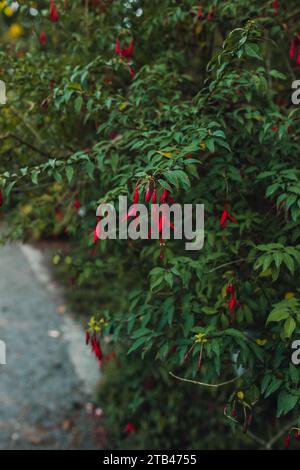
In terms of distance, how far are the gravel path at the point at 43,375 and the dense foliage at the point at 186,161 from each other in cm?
155

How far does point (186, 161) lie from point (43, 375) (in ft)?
10.4

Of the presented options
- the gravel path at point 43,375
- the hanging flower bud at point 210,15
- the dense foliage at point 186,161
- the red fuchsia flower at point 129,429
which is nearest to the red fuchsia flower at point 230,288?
the dense foliage at point 186,161

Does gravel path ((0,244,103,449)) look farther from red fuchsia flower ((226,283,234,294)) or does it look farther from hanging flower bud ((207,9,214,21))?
hanging flower bud ((207,9,214,21))

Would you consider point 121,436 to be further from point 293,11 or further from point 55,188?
point 293,11

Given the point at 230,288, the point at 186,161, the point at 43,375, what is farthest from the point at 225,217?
the point at 43,375

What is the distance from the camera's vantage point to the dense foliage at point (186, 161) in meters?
1.74

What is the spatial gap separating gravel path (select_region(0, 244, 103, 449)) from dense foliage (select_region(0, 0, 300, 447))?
1554 mm

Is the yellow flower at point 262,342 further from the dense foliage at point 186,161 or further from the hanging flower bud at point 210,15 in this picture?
the hanging flower bud at point 210,15

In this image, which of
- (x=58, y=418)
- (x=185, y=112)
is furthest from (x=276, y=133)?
(x=58, y=418)

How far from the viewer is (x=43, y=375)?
4.27m

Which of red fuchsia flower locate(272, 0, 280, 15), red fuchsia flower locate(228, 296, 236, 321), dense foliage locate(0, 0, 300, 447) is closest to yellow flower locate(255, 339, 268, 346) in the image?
dense foliage locate(0, 0, 300, 447)

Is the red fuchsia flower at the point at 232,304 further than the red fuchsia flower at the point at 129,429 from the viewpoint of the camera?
No

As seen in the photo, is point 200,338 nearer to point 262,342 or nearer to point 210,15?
point 262,342
